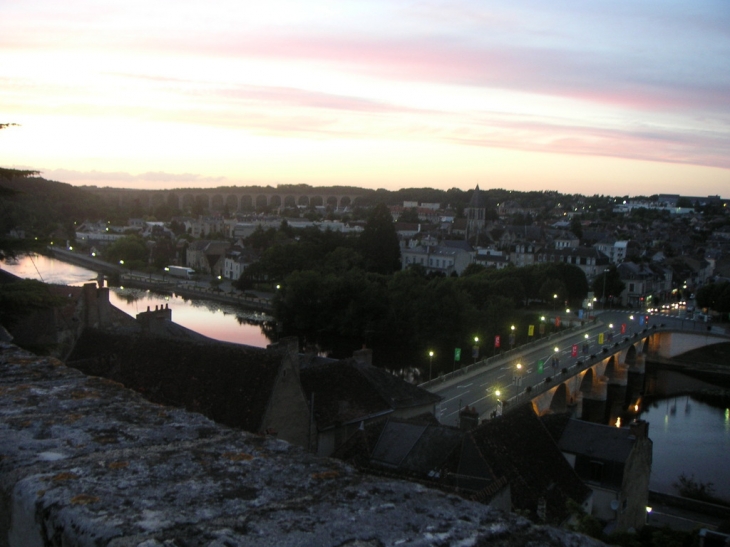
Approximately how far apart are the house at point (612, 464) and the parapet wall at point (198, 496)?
11.2m

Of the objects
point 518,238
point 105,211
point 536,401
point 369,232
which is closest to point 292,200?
point 105,211

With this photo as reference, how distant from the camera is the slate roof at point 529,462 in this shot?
10328 millimetres

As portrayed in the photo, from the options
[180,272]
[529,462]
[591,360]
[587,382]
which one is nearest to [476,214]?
[180,272]

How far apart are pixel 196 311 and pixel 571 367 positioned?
26057 mm

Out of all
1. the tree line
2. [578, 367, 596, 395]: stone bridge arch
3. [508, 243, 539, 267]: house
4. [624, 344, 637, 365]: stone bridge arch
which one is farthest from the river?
Answer: [508, 243, 539, 267]: house

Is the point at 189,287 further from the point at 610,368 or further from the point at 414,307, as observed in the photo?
the point at 610,368

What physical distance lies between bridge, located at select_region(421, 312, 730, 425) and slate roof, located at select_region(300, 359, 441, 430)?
346 cm

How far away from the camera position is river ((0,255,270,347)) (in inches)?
1511

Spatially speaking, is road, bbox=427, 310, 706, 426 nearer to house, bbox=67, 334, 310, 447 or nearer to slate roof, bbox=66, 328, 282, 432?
house, bbox=67, 334, 310, 447

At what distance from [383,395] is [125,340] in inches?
200

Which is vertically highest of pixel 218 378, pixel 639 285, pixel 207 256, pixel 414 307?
pixel 218 378

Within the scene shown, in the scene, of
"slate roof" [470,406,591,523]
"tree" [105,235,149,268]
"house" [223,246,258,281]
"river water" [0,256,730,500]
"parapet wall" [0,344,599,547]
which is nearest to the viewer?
"parapet wall" [0,344,599,547]

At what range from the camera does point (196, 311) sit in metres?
46.9

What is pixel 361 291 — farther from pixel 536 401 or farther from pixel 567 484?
pixel 567 484
